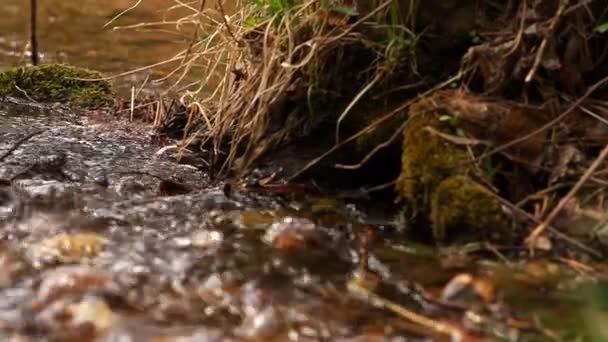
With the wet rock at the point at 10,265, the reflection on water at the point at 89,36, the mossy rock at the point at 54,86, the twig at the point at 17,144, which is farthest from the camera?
the reflection on water at the point at 89,36

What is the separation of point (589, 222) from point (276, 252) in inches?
22.3

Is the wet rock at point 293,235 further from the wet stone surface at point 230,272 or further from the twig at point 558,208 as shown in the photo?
the twig at point 558,208

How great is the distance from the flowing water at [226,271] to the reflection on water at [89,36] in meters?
1.54

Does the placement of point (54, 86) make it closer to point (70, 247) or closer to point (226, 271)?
point (70, 247)

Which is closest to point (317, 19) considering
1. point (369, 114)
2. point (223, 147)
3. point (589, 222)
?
point (369, 114)

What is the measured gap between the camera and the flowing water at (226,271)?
125cm

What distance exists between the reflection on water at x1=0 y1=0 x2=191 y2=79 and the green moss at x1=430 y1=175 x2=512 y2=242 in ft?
6.21

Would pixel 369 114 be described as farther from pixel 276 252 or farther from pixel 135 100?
pixel 135 100

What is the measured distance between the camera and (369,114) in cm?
183

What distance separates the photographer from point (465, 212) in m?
1.51

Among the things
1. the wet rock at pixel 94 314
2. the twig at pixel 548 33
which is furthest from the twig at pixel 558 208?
the wet rock at pixel 94 314

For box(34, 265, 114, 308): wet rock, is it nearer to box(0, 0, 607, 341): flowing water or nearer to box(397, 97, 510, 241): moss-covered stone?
box(0, 0, 607, 341): flowing water

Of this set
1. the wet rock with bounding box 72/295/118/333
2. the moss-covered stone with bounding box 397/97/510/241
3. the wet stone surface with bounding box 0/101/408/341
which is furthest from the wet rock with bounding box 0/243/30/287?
the moss-covered stone with bounding box 397/97/510/241

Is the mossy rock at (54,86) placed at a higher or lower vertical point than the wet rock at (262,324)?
lower
